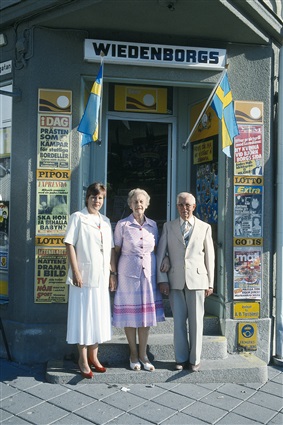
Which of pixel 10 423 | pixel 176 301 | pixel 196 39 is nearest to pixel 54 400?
pixel 10 423

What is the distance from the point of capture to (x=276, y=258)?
606cm

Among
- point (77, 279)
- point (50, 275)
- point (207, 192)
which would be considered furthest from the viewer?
point (207, 192)

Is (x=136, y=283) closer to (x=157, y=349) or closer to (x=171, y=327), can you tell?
(x=157, y=349)

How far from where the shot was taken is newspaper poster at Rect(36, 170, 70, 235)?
5723 millimetres

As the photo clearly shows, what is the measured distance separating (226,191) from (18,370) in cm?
328

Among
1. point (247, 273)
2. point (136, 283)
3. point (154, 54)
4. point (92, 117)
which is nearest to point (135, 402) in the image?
point (136, 283)

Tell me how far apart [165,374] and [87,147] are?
3.08 metres

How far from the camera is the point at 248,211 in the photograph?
19.7 ft

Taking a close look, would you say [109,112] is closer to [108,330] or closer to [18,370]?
[108,330]

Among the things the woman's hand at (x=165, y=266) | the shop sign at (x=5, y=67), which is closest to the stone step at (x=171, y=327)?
the woman's hand at (x=165, y=266)

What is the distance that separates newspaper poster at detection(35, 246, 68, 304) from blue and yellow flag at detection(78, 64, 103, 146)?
1420 mm

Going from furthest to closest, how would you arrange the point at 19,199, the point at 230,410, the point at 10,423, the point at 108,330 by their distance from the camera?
the point at 19,199 → the point at 108,330 → the point at 230,410 → the point at 10,423

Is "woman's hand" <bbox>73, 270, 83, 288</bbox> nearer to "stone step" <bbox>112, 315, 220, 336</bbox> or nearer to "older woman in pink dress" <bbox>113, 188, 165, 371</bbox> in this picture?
"older woman in pink dress" <bbox>113, 188, 165, 371</bbox>

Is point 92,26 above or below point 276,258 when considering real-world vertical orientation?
above
